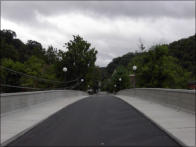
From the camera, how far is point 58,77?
47625 millimetres

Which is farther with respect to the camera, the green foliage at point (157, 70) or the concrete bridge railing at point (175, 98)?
the green foliage at point (157, 70)

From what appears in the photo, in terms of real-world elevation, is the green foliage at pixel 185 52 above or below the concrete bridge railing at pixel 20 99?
above

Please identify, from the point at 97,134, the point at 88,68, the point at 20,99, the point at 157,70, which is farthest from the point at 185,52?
the point at 97,134

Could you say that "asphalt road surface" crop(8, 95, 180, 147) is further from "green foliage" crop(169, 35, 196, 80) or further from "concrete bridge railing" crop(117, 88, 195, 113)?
"green foliage" crop(169, 35, 196, 80)

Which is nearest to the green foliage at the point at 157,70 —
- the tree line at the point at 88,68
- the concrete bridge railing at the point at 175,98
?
the tree line at the point at 88,68

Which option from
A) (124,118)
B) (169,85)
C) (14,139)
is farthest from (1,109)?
(169,85)

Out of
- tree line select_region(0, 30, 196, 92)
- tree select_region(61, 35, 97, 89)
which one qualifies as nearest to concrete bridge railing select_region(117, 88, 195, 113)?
tree line select_region(0, 30, 196, 92)

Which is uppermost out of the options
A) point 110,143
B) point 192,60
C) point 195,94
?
point 192,60

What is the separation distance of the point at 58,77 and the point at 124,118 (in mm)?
35825

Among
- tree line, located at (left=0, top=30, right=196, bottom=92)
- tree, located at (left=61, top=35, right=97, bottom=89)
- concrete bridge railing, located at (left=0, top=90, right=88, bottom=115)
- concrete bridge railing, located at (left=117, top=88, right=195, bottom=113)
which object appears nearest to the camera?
concrete bridge railing, located at (left=117, top=88, right=195, bottom=113)

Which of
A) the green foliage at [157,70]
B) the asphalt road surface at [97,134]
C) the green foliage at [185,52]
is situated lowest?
the asphalt road surface at [97,134]

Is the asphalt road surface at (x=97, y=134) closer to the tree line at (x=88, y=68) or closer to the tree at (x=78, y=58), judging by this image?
the tree line at (x=88, y=68)

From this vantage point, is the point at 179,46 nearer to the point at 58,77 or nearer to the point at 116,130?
the point at 58,77

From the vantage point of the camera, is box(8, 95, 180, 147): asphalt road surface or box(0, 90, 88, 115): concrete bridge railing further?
box(0, 90, 88, 115): concrete bridge railing
